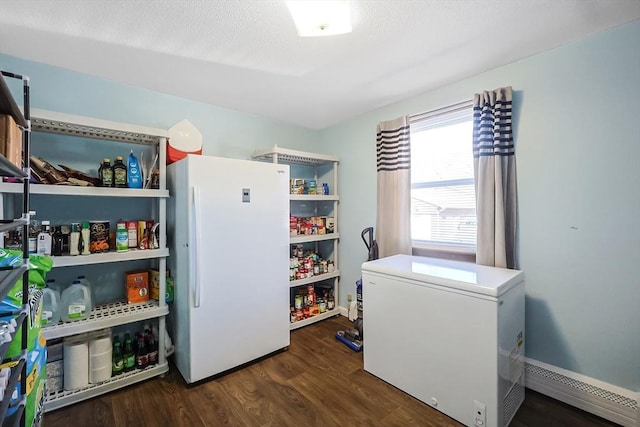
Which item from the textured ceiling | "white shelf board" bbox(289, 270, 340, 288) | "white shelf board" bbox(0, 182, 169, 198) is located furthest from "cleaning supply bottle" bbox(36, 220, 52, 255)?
"white shelf board" bbox(289, 270, 340, 288)

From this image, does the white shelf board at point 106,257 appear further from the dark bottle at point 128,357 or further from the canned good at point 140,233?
the dark bottle at point 128,357

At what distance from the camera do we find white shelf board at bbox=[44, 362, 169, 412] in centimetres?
161

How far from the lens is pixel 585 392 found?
1627 millimetres

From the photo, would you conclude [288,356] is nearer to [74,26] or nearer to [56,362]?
[56,362]

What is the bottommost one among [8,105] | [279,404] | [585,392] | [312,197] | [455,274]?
[279,404]

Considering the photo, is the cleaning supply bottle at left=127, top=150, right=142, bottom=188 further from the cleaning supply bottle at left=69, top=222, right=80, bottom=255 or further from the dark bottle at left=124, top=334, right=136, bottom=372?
the dark bottle at left=124, top=334, right=136, bottom=372

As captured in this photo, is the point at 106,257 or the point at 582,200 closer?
the point at 582,200

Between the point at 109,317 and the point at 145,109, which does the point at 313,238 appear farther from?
the point at 145,109

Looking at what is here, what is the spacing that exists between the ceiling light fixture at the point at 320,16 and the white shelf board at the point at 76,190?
1.42 m

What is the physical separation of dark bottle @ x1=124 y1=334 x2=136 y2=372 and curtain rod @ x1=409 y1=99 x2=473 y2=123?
9.59 ft

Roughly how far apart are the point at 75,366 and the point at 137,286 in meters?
0.56

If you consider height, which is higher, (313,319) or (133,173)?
(133,173)


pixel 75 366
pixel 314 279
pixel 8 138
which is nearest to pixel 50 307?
pixel 75 366

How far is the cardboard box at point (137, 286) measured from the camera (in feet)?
6.64
